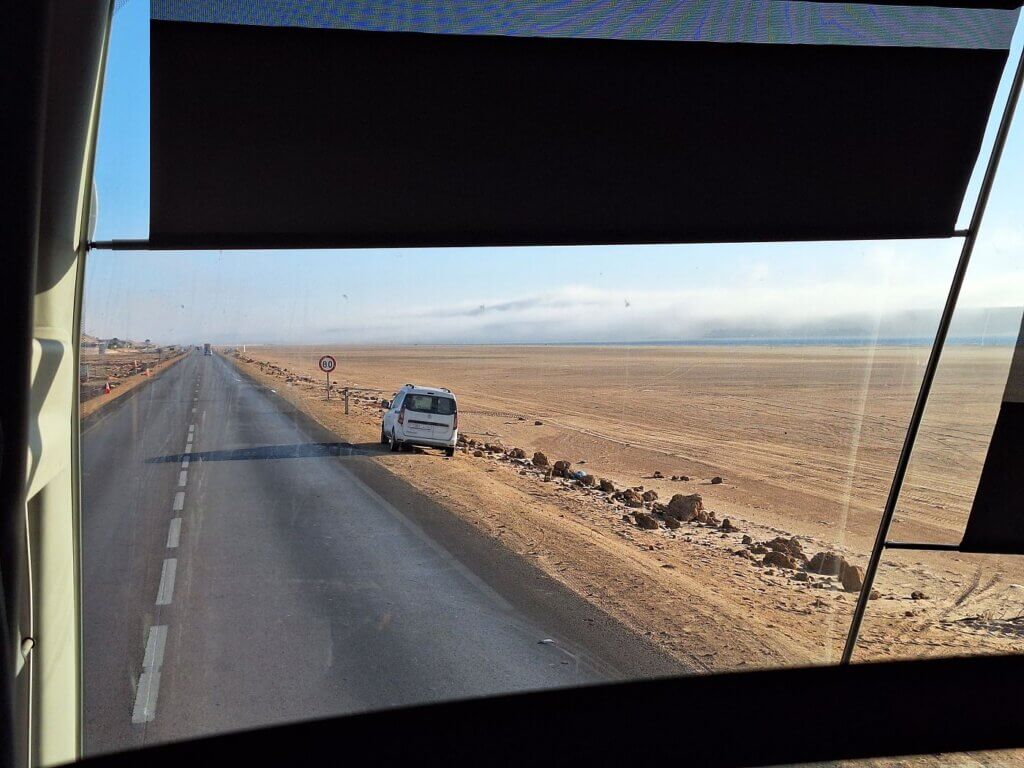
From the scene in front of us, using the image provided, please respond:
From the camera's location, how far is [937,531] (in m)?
4.14

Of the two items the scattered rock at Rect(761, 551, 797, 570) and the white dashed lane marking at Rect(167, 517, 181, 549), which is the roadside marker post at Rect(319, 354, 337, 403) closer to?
the white dashed lane marking at Rect(167, 517, 181, 549)

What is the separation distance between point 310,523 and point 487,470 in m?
2.42

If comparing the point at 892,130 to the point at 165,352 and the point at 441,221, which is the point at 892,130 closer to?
the point at 441,221

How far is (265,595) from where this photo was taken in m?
5.43

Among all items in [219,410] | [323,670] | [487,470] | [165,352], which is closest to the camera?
[165,352]

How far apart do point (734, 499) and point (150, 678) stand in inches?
303

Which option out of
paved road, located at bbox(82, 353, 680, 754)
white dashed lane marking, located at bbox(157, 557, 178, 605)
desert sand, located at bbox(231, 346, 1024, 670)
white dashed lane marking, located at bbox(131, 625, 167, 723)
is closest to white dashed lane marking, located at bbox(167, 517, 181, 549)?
paved road, located at bbox(82, 353, 680, 754)

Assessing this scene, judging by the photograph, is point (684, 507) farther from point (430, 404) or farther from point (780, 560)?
point (430, 404)

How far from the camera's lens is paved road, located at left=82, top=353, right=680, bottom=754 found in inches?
161

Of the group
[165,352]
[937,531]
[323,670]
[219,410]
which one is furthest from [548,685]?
[219,410]

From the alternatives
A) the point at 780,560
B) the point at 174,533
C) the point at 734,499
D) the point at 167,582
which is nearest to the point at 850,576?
the point at 780,560

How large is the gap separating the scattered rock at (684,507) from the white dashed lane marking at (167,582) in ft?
16.9

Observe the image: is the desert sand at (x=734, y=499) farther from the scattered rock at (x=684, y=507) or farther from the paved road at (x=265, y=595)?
the paved road at (x=265, y=595)

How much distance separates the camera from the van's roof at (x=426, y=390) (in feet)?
19.7
